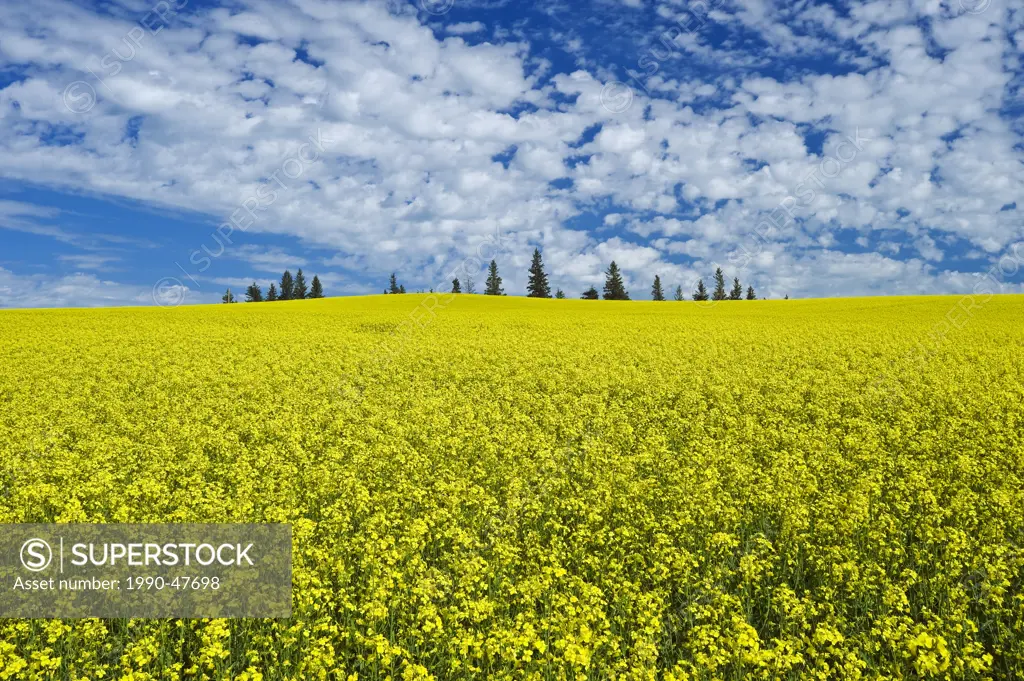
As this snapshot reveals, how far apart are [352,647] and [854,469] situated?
10629mm

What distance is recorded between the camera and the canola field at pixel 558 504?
6500mm

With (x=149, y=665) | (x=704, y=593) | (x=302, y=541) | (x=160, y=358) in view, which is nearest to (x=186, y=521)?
(x=302, y=541)

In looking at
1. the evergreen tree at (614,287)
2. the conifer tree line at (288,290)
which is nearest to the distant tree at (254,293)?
the conifer tree line at (288,290)

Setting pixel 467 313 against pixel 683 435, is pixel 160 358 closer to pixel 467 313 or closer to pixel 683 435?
pixel 683 435

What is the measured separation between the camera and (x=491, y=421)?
16.6 meters

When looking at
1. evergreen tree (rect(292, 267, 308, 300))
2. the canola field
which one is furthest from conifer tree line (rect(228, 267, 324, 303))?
the canola field

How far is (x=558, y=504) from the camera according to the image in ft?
34.4

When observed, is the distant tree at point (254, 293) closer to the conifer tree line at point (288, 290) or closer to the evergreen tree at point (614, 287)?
the conifer tree line at point (288, 290)

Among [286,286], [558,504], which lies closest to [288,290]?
[286,286]

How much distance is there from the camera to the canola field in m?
6.50
